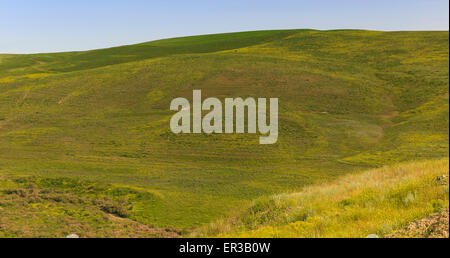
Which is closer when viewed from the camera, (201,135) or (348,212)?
(348,212)

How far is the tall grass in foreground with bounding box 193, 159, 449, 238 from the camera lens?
31.9 ft

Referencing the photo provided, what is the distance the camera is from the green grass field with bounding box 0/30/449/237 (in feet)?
88.7

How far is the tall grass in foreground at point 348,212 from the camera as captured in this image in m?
9.73

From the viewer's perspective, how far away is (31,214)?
23.1 metres

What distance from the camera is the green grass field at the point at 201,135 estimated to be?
2703 centimetres

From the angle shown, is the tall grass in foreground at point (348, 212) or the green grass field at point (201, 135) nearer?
the tall grass in foreground at point (348, 212)

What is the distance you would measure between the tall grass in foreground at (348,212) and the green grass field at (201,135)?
102 cm

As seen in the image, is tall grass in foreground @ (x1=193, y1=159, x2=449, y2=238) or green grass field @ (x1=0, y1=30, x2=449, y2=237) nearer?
tall grass in foreground @ (x1=193, y1=159, x2=449, y2=238)

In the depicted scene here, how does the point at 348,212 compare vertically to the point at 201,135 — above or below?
above

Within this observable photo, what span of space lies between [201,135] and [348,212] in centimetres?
3947

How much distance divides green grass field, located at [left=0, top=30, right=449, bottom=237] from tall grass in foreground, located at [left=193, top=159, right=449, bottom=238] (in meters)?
1.02

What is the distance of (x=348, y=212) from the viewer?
11445 millimetres
